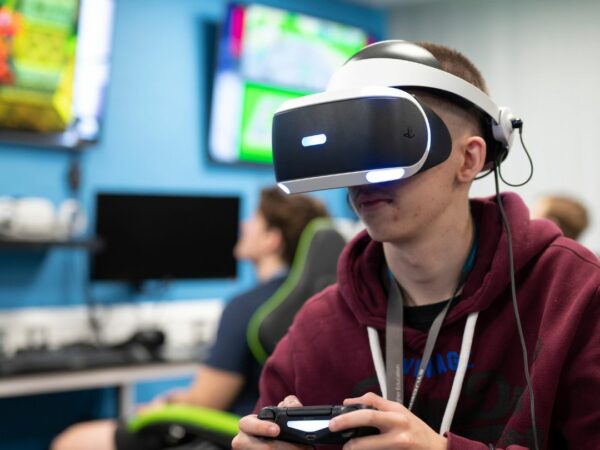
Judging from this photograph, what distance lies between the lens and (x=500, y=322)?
4.28ft

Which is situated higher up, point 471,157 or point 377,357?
point 471,157

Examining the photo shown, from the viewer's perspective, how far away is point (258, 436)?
1.14 metres

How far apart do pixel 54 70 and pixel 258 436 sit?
304 cm

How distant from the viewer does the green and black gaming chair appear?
6.12 ft

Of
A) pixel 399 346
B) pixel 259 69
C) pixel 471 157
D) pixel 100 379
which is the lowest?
pixel 100 379

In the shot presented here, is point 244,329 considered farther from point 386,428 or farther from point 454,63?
point 386,428

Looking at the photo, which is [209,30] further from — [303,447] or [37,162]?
[303,447]

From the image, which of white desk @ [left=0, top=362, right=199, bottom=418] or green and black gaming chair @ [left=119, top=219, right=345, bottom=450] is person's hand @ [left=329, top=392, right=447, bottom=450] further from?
white desk @ [left=0, top=362, right=199, bottom=418]

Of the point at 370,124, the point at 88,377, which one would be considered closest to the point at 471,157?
the point at 370,124

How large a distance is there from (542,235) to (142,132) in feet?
10.5

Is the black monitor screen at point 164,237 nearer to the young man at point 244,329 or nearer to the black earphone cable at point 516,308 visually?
the young man at point 244,329

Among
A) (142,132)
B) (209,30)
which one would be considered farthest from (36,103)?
(209,30)

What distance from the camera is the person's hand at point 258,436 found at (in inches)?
43.6

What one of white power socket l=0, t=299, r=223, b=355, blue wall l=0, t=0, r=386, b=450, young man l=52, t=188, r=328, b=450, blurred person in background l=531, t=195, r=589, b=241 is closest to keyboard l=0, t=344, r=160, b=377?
white power socket l=0, t=299, r=223, b=355
